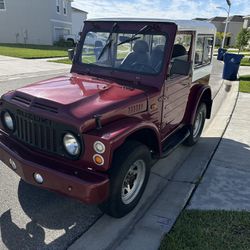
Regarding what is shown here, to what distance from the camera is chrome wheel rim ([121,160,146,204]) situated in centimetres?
324

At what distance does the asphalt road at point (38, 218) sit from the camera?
2.87 m

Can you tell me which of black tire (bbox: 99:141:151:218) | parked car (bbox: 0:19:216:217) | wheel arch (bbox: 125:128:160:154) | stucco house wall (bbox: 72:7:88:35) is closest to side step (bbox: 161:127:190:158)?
parked car (bbox: 0:19:216:217)

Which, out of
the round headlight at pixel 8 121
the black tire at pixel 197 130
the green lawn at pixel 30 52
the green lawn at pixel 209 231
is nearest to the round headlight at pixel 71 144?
the round headlight at pixel 8 121

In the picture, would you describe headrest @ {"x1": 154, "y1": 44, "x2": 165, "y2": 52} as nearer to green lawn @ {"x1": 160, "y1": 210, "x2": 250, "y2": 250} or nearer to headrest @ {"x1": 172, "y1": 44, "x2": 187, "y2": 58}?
headrest @ {"x1": 172, "y1": 44, "x2": 187, "y2": 58}

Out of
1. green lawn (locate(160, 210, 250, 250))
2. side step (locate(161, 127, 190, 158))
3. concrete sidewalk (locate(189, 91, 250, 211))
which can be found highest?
side step (locate(161, 127, 190, 158))

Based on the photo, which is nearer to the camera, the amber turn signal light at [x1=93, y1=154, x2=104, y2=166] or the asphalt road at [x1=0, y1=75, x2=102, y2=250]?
the amber turn signal light at [x1=93, y1=154, x2=104, y2=166]

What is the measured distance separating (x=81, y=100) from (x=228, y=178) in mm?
2538

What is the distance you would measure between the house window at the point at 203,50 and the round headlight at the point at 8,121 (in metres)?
3.01

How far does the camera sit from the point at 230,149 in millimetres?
5312

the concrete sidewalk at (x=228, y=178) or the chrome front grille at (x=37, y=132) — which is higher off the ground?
the chrome front grille at (x=37, y=132)

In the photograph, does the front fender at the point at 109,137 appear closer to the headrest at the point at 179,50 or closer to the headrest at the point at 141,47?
the headrest at the point at 141,47

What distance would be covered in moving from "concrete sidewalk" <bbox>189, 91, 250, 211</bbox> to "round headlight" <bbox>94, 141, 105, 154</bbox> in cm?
154

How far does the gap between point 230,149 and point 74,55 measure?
125 inches

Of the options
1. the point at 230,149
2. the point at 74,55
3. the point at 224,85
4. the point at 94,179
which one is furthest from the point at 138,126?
the point at 224,85
